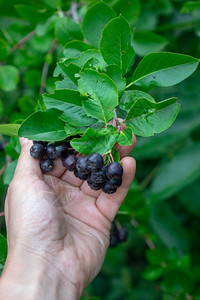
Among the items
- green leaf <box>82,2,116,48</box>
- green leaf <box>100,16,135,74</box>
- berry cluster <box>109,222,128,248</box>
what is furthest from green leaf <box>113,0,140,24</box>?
berry cluster <box>109,222,128,248</box>

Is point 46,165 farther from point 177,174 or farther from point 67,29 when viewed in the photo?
point 177,174

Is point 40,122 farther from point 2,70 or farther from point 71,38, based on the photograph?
point 2,70

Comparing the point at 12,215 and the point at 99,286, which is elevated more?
the point at 12,215

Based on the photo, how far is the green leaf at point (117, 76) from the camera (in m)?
1.10

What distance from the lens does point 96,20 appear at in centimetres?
130

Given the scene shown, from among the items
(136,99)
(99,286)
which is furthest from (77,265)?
(99,286)

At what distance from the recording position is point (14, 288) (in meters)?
1.25

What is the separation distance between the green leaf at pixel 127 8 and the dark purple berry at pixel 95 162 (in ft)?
2.49

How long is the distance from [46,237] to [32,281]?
0.58 feet

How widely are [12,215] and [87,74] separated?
0.70 metres

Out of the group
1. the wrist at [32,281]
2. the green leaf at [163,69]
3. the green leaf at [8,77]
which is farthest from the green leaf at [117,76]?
the green leaf at [8,77]

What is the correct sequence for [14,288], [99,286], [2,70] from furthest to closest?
1. [99,286]
2. [2,70]
3. [14,288]

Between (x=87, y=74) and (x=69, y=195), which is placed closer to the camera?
(x=87, y=74)

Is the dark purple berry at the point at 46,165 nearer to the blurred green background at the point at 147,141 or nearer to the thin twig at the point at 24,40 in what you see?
the blurred green background at the point at 147,141
